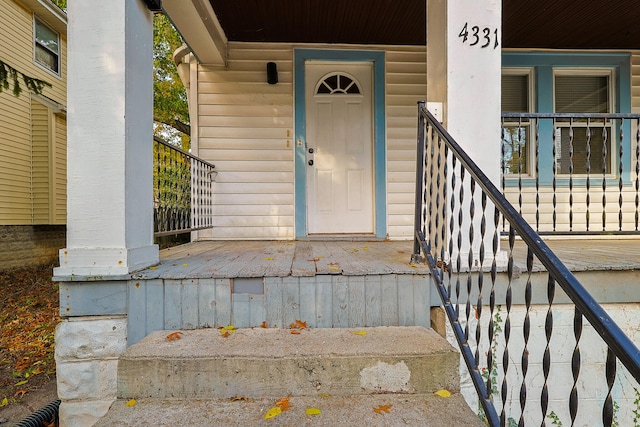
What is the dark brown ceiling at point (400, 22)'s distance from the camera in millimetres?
3510

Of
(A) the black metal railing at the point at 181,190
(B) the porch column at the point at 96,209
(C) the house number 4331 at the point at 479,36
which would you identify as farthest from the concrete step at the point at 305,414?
(C) the house number 4331 at the point at 479,36

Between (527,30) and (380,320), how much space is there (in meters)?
3.96

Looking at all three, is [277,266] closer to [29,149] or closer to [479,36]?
[479,36]

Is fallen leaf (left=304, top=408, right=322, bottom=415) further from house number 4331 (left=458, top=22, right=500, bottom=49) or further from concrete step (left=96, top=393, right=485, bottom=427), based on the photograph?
house number 4331 (left=458, top=22, right=500, bottom=49)

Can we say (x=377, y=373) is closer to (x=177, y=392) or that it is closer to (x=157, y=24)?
(x=177, y=392)

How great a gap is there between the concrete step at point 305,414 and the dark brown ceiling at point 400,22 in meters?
3.44

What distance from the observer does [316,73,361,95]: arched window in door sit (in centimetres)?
445

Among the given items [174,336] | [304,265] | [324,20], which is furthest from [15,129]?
[304,265]

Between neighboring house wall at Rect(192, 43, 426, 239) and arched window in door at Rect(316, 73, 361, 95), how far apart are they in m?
0.35

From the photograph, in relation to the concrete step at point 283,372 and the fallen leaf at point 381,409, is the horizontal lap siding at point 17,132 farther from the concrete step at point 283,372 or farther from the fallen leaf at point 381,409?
the fallen leaf at point 381,409

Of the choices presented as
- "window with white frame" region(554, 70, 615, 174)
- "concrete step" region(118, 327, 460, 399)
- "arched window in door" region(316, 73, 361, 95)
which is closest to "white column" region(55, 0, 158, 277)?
"concrete step" region(118, 327, 460, 399)

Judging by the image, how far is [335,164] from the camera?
4418 mm

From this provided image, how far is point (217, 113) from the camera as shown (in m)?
4.36

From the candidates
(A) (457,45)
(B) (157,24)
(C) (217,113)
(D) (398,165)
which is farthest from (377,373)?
(B) (157,24)
